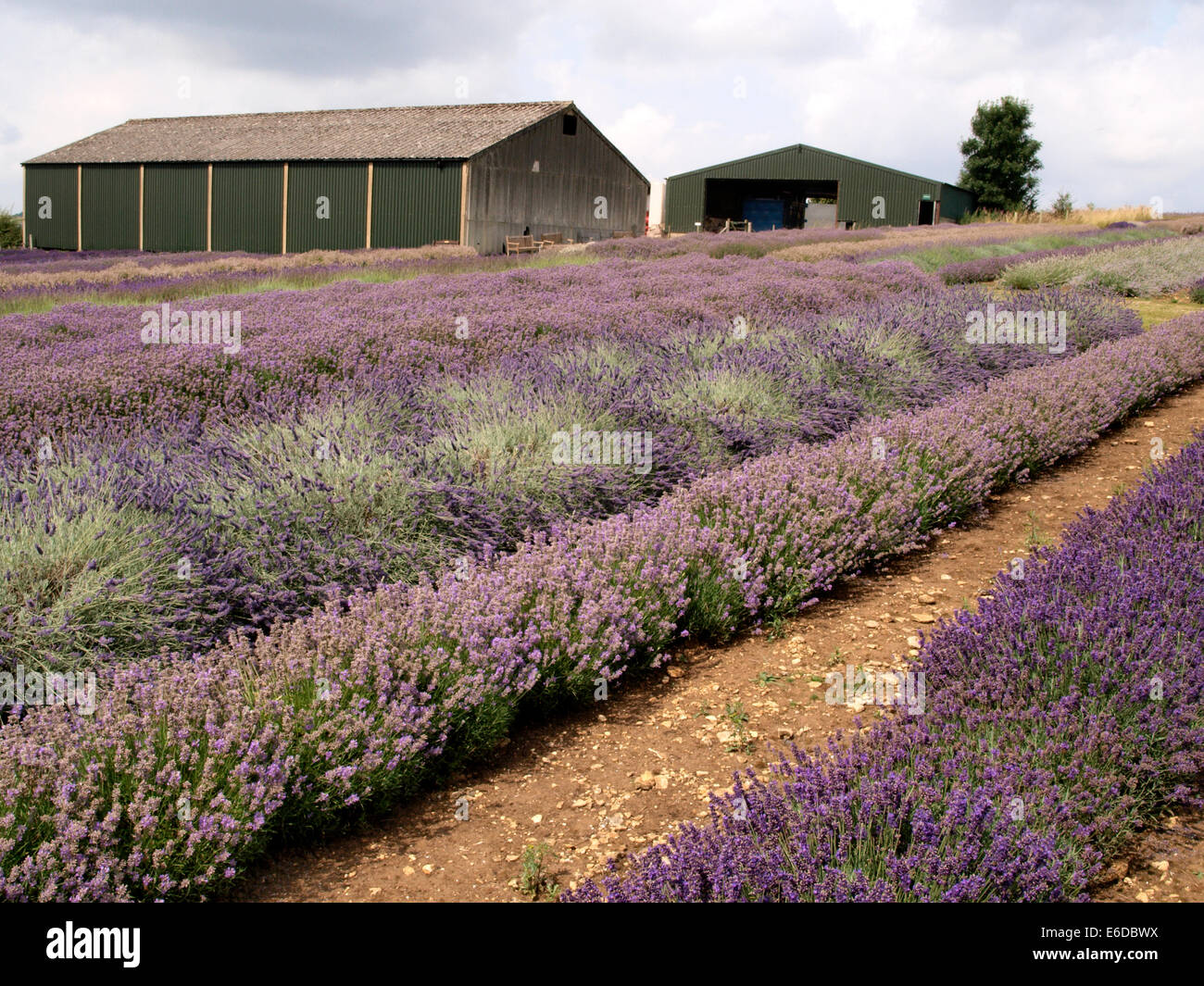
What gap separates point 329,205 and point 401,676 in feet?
96.4

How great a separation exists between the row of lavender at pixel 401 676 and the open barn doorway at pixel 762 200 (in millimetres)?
40135

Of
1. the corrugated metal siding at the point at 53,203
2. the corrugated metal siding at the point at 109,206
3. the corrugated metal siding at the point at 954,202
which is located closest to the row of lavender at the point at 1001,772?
the corrugated metal siding at the point at 109,206

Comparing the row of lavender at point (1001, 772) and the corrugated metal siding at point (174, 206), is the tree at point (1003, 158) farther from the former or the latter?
the row of lavender at point (1001, 772)

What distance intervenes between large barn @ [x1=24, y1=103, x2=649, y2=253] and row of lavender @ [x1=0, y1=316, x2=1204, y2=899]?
24.7m

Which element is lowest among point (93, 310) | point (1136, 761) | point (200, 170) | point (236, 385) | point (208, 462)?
point (1136, 761)

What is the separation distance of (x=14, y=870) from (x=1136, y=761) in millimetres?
2828

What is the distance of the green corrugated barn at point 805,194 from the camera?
39.9 metres

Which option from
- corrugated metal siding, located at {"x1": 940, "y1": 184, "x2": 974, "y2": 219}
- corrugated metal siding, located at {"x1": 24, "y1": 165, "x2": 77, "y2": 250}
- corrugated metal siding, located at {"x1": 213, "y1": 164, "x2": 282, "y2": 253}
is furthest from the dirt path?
corrugated metal siding, located at {"x1": 940, "y1": 184, "x2": 974, "y2": 219}

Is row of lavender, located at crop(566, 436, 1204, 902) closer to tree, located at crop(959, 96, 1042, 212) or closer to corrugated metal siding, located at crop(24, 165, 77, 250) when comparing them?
corrugated metal siding, located at crop(24, 165, 77, 250)

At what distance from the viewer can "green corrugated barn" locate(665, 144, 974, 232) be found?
3994 cm

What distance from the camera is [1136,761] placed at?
107 inches

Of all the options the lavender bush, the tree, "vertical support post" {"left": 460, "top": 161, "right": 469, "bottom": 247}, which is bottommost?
the lavender bush

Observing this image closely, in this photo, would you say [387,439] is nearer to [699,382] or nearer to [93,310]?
[699,382]
